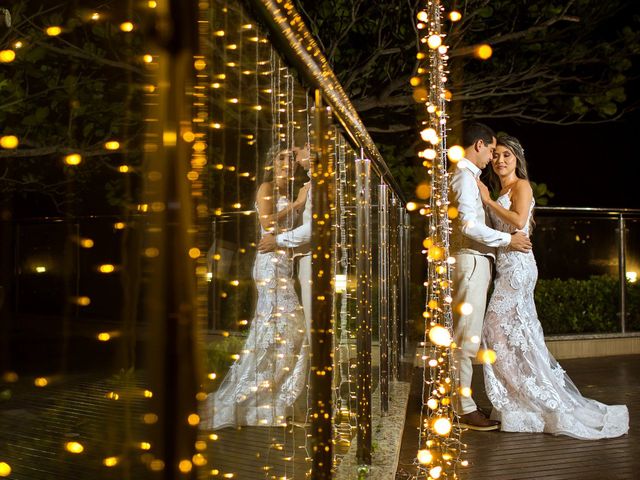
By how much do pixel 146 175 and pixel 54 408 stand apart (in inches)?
19.1

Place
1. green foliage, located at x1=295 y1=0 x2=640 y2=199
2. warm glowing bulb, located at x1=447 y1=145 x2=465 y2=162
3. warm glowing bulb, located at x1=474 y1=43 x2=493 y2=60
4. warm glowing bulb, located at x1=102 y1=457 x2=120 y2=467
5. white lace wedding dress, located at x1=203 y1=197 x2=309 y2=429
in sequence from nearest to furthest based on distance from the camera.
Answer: warm glowing bulb, located at x1=102 y1=457 x2=120 y2=467 → white lace wedding dress, located at x1=203 y1=197 x2=309 y2=429 → warm glowing bulb, located at x1=447 y1=145 x2=465 y2=162 → warm glowing bulb, located at x1=474 y1=43 x2=493 y2=60 → green foliage, located at x1=295 y1=0 x2=640 y2=199

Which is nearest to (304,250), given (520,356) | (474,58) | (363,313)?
(363,313)

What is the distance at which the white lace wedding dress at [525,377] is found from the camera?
465cm

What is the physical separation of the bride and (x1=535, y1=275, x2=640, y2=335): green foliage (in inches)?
191

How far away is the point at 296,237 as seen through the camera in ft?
6.86

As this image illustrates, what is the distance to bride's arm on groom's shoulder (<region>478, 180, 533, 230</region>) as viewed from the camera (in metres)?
4.92

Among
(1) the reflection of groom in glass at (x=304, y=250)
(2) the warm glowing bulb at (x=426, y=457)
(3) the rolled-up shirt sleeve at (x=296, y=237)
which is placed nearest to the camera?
(3) the rolled-up shirt sleeve at (x=296, y=237)

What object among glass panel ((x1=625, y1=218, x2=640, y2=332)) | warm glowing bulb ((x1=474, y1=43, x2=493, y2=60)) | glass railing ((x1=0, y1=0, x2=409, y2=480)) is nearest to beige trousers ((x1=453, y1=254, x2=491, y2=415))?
glass railing ((x1=0, y1=0, x2=409, y2=480))

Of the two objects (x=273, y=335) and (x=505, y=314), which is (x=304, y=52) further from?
(x=505, y=314)

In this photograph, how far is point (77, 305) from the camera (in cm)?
98

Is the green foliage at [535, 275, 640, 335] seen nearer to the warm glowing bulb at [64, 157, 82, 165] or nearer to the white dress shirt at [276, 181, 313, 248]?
the white dress shirt at [276, 181, 313, 248]

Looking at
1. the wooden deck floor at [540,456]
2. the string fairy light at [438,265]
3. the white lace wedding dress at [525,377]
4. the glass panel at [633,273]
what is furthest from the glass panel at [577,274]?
the string fairy light at [438,265]

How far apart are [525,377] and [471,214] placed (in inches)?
44.5

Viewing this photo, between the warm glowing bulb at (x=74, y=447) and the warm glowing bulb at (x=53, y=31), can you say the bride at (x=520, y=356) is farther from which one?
the warm glowing bulb at (x=53, y=31)
